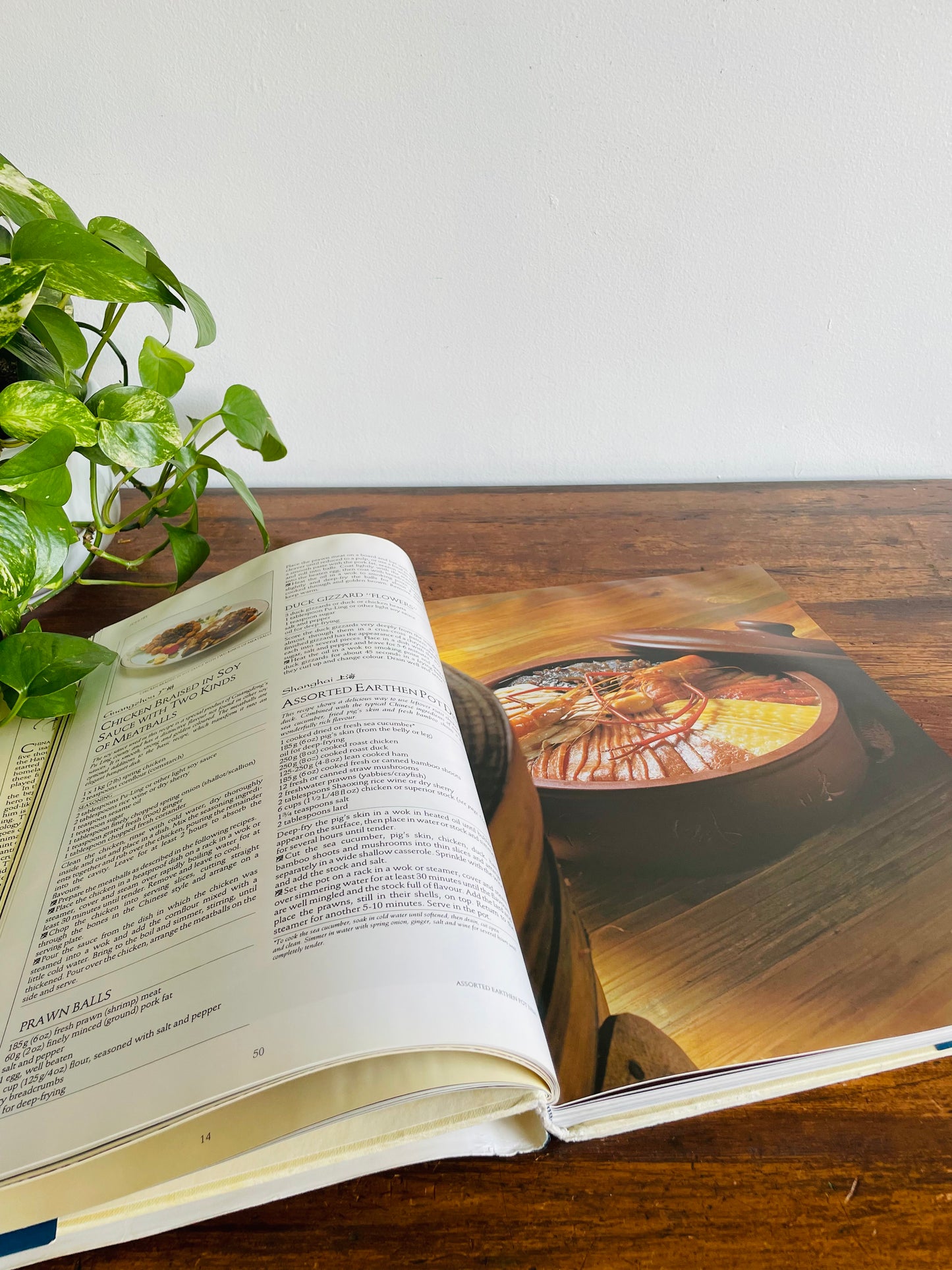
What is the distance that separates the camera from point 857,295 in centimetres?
66

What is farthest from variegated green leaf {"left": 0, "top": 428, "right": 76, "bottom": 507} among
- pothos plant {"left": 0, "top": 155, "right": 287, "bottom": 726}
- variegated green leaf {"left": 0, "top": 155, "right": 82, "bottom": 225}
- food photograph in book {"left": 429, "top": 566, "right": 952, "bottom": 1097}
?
food photograph in book {"left": 429, "top": 566, "right": 952, "bottom": 1097}

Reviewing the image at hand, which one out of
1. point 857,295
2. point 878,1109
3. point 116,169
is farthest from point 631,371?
point 878,1109

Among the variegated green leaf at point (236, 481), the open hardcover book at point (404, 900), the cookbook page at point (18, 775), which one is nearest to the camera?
the open hardcover book at point (404, 900)

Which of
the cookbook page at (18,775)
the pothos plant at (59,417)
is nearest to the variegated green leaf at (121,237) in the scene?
the pothos plant at (59,417)

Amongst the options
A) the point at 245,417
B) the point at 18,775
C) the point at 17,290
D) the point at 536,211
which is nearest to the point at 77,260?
the point at 17,290

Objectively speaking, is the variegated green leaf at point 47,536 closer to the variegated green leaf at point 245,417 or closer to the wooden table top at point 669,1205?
the variegated green leaf at point 245,417

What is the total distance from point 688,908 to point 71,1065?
24 cm

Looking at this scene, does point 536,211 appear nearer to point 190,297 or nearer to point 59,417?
point 190,297

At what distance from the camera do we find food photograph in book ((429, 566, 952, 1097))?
30 cm

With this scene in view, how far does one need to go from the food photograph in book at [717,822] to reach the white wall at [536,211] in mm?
226

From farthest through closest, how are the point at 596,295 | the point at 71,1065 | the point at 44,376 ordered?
1. the point at 596,295
2. the point at 44,376
3. the point at 71,1065

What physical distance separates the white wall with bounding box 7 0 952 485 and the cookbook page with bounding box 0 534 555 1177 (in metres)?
0.33

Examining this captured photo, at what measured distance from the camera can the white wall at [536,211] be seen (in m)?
0.55

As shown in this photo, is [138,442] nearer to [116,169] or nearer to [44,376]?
[44,376]
